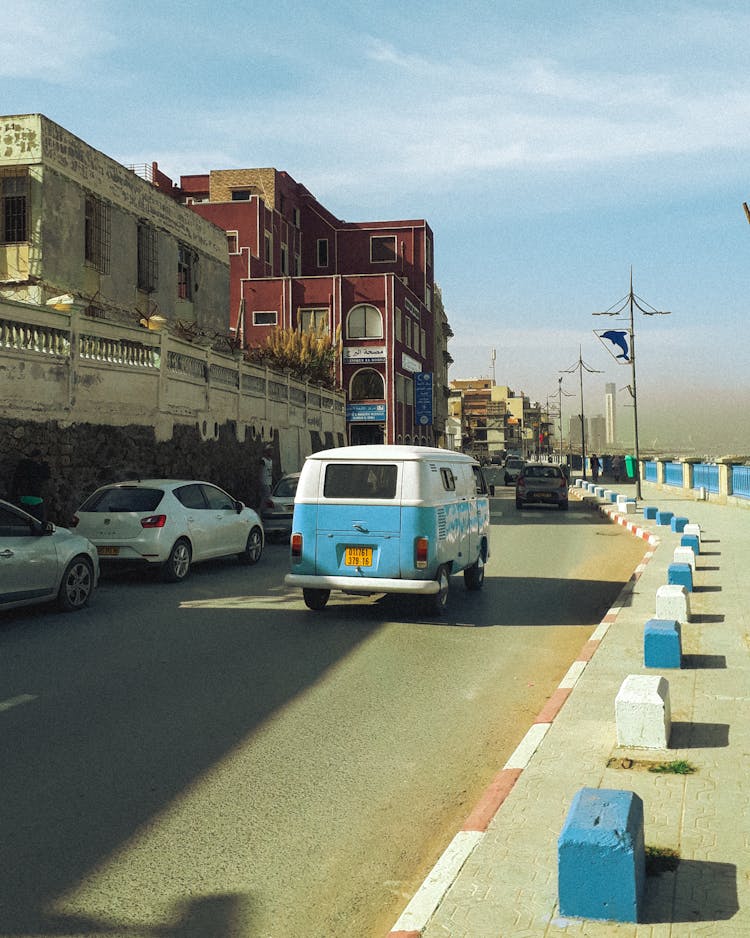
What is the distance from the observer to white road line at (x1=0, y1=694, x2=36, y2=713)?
7.26 meters

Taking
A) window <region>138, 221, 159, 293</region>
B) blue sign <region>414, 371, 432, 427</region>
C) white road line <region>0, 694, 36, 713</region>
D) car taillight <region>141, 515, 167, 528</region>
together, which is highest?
window <region>138, 221, 159, 293</region>

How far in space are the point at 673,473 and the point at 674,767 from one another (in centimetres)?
4390

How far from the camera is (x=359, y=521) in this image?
1116 cm

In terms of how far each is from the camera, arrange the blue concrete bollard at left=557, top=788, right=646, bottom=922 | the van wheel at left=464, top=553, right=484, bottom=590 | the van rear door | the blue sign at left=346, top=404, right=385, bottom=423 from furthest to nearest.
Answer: the blue sign at left=346, top=404, right=385, bottom=423 < the van wheel at left=464, top=553, right=484, bottom=590 < the van rear door < the blue concrete bollard at left=557, top=788, right=646, bottom=922

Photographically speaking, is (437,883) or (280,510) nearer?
(437,883)

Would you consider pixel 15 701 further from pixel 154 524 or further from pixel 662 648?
pixel 154 524

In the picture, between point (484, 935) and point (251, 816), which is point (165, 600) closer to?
point (251, 816)

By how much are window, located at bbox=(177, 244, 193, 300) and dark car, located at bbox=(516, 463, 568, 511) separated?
14.6 meters

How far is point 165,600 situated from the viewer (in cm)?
1289

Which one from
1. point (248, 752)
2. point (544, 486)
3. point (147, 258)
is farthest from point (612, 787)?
point (544, 486)

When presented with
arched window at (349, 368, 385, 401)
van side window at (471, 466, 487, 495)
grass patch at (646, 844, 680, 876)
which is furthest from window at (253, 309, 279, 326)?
grass patch at (646, 844, 680, 876)

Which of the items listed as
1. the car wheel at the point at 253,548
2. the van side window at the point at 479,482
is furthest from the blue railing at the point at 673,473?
the van side window at the point at 479,482

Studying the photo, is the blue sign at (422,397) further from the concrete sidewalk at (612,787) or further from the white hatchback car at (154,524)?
the concrete sidewalk at (612,787)

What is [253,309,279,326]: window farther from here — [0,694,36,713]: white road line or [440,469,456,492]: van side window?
[0,694,36,713]: white road line
